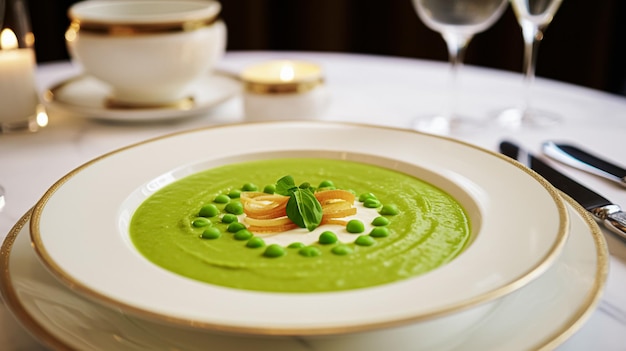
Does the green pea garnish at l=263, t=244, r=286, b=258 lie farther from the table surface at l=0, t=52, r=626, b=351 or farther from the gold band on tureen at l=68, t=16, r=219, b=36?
the gold band on tureen at l=68, t=16, r=219, b=36

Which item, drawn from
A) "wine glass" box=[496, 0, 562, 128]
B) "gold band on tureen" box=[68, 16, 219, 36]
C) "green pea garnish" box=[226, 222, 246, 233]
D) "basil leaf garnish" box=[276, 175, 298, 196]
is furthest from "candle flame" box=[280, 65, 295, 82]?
"green pea garnish" box=[226, 222, 246, 233]

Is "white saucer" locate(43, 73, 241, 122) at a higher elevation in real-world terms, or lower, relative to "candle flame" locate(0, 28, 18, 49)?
lower

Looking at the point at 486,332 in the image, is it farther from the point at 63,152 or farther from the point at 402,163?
the point at 63,152

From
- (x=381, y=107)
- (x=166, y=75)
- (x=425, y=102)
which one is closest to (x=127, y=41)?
(x=166, y=75)

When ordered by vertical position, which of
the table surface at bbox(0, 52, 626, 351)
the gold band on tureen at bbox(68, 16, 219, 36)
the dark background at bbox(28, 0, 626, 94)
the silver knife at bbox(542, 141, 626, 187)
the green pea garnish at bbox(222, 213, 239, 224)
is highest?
the gold band on tureen at bbox(68, 16, 219, 36)

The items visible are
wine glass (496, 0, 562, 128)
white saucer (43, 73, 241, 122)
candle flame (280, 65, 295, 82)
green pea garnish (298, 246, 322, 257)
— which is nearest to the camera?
green pea garnish (298, 246, 322, 257)

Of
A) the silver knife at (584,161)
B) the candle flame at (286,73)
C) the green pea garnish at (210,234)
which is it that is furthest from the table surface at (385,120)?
the green pea garnish at (210,234)

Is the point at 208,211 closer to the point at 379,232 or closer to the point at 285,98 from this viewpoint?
the point at 379,232
